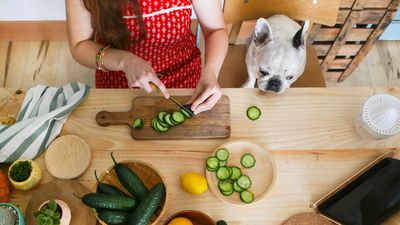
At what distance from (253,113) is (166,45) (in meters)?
0.51

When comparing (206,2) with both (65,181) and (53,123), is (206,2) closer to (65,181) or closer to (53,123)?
(53,123)

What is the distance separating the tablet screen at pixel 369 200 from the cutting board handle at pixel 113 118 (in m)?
0.67

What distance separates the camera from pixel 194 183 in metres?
1.06

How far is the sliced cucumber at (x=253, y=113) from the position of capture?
1.20 m

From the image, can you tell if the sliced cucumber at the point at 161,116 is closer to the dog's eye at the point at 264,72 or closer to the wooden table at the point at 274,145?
the wooden table at the point at 274,145

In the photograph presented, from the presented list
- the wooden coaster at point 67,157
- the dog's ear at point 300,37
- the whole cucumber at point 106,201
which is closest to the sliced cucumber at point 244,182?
the whole cucumber at point 106,201

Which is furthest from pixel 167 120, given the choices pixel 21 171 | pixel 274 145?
pixel 21 171

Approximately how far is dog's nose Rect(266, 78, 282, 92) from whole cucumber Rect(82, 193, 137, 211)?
2.22ft

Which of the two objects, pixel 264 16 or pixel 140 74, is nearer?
pixel 140 74

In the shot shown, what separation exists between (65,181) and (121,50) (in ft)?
1.63

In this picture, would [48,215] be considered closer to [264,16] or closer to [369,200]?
[369,200]

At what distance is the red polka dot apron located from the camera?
1346 mm

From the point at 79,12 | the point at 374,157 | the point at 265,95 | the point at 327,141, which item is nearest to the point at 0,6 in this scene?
the point at 79,12

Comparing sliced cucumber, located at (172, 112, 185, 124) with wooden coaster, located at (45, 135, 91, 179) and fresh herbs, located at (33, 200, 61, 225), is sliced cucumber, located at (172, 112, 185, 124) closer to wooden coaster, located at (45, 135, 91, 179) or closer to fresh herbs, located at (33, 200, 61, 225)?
wooden coaster, located at (45, 135, 91, 179)
